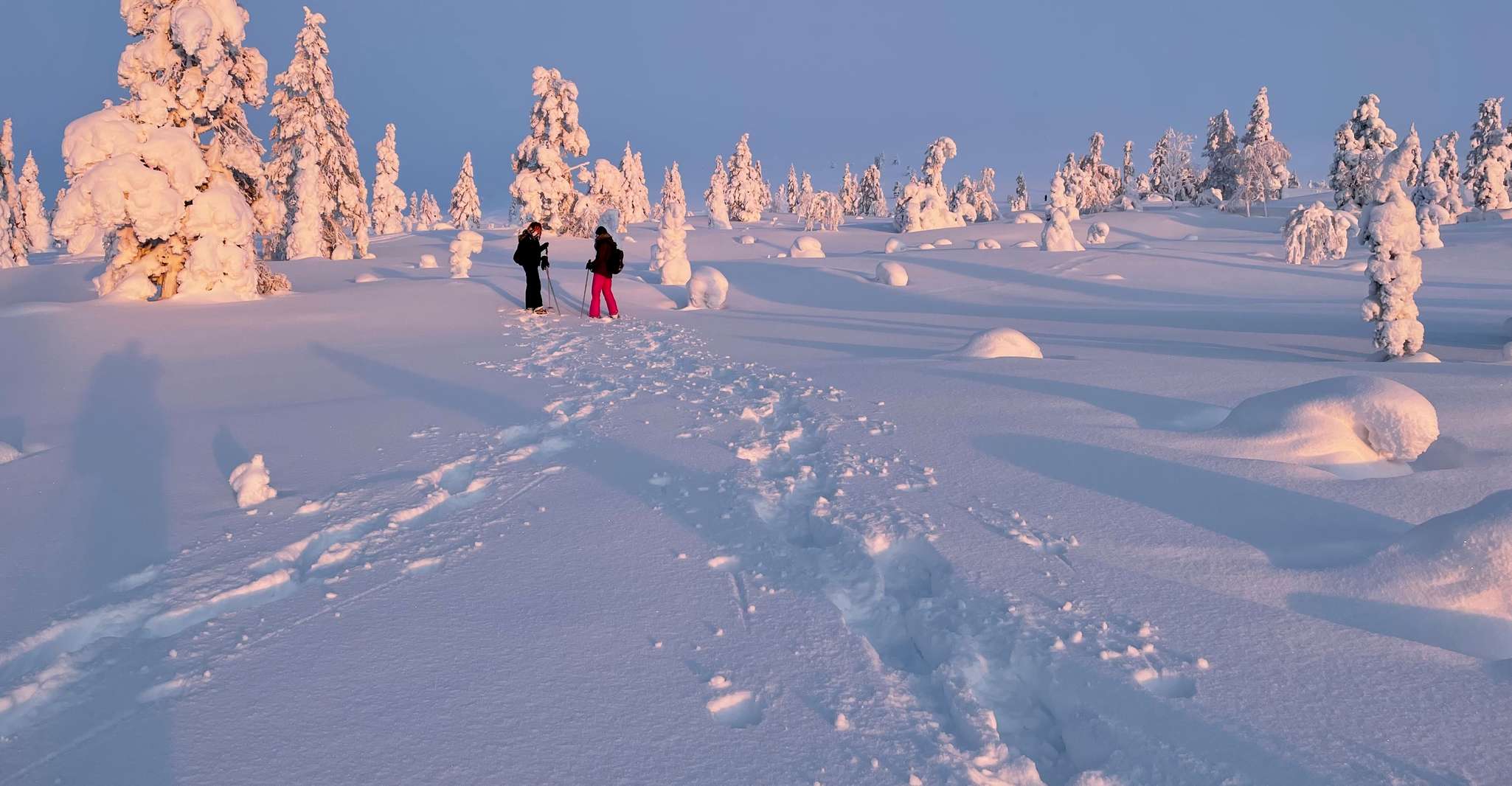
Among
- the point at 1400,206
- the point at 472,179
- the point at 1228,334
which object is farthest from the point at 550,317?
the point at 472,179

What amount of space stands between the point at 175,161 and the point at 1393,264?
21.5 m

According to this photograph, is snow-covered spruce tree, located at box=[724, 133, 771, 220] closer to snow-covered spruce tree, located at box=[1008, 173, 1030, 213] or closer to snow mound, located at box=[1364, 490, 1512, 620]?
snow-covered spruce tree, located at box=[1008, 173, 1030, 213]

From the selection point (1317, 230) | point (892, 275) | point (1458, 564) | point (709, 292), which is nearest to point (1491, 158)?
point (1317, 230)

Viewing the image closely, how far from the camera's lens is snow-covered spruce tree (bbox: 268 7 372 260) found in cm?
3297

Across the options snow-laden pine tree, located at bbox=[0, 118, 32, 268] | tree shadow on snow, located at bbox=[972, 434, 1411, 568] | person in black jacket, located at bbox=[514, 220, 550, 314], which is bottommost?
tree shadow on snow, located at bbox=[972, 434, 1411, 568]

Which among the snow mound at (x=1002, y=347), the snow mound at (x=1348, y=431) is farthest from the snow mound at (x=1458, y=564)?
the snow mound at (x=1002, y=347)

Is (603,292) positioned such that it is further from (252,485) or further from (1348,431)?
(1348,431)

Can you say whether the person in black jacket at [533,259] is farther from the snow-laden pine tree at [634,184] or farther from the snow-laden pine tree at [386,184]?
the snow-laden pine tree at [634,184]

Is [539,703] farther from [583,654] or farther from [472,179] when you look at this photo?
[472,179]

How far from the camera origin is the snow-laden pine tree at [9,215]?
139 feet

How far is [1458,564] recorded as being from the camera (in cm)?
331

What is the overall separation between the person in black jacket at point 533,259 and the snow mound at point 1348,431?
1192 cm

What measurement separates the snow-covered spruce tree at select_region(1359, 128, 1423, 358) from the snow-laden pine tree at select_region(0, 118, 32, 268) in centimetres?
5696

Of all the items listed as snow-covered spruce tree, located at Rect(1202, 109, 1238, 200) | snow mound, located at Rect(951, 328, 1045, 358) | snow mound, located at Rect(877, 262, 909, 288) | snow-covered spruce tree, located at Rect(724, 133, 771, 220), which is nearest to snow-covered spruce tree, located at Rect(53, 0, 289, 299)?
snow mound, located at Rect(877, 262, 909, 288)
